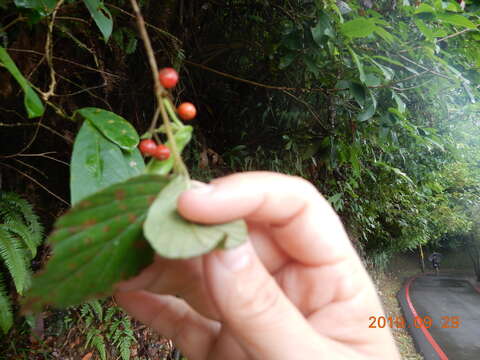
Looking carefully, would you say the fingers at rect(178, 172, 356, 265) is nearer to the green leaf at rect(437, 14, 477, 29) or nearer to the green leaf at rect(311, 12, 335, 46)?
the green leaf at rect(311, 12, 335, 46)

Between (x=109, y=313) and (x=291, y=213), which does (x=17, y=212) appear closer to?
(x=109, y=313)

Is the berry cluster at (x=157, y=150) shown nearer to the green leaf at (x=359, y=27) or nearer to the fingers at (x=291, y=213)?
the fingers at (x=291, y=213)

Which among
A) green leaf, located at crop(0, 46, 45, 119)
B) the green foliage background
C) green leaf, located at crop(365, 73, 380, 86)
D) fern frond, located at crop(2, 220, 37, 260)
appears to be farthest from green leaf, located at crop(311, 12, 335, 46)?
fern frond, located at crop(2, 220, 37, 260)

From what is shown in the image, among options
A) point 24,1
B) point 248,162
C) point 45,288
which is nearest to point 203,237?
point 45,288

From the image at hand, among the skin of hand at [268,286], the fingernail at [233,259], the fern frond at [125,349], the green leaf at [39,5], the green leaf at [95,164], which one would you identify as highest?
the green leaf at [39,5]

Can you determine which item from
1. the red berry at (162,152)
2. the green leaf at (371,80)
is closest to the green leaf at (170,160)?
the red berry at (162,152)

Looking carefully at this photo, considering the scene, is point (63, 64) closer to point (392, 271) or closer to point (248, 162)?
point (248, 162)
